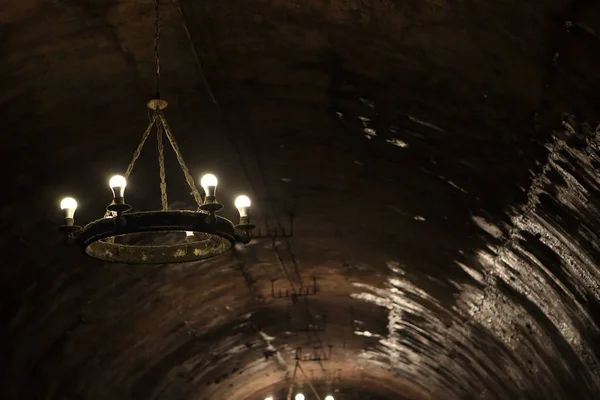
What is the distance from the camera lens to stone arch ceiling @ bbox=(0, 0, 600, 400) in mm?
5566

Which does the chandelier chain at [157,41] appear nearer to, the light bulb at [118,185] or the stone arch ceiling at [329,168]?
the stone arch ceiling at [329,168]

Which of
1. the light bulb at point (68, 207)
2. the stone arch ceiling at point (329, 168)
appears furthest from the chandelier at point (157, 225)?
the stone arch ceiling at point (329, 168)

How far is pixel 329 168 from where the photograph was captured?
8.45 meters

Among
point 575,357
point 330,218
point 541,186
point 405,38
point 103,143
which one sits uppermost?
point 330,218

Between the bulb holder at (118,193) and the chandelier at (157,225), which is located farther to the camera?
the chandelier at (157,225)

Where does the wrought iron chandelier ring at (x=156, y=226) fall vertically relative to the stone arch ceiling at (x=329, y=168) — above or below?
below

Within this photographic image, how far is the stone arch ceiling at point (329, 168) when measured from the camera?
18.3 ft

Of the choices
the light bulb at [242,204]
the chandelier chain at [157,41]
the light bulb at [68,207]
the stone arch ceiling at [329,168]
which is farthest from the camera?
the light bulb at [242,204]

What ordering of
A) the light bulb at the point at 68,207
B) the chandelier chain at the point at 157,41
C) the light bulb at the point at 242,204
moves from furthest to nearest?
the light bulb at the point at 242,204
the light bulb at the point at 68,207
the chandelier chain at the point at 157,41

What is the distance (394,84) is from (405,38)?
0.70 m

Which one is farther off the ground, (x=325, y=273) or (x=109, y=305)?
(x=325, y=273)

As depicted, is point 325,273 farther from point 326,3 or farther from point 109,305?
point 326,3

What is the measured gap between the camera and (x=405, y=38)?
5.64m

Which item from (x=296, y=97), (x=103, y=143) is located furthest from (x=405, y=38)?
(x=103, y=143)
